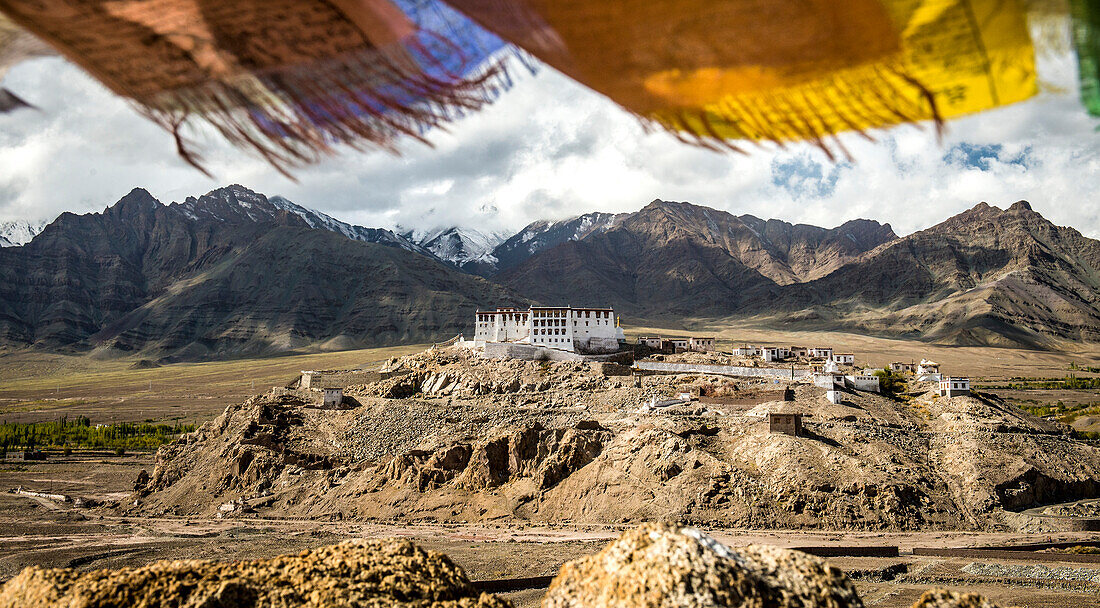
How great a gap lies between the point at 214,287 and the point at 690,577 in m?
165

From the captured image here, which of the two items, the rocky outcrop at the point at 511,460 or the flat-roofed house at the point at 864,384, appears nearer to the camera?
the rocky outcrop at the point at 511,460

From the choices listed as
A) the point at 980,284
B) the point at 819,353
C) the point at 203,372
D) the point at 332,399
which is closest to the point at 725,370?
the point at 819,353

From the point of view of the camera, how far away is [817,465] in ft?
86.9

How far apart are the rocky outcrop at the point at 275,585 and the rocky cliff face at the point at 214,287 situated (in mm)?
120446

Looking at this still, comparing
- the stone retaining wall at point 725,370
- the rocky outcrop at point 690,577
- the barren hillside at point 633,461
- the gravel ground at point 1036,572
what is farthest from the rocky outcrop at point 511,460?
the rocky outcrop at point 690,577

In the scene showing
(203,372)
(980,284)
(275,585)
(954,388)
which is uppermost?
(980,284)

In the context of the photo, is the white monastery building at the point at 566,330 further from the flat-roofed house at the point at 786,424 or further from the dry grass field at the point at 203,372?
the dry grass field at the point at 203,372

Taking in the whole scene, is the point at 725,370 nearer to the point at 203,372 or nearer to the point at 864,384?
the point at 864,384

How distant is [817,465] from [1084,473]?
12.3 m

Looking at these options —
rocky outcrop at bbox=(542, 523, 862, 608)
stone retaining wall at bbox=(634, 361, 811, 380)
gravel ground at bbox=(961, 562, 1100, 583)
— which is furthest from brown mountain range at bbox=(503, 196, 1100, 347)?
rocky outcrop at bbox=(542, 523, 862, 608)

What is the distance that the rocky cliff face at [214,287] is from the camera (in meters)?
133

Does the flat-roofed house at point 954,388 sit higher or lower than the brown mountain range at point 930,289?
lower

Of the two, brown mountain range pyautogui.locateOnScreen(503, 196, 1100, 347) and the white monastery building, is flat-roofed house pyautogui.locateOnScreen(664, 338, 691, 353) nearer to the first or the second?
the white monastery building

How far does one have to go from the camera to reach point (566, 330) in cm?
4684
